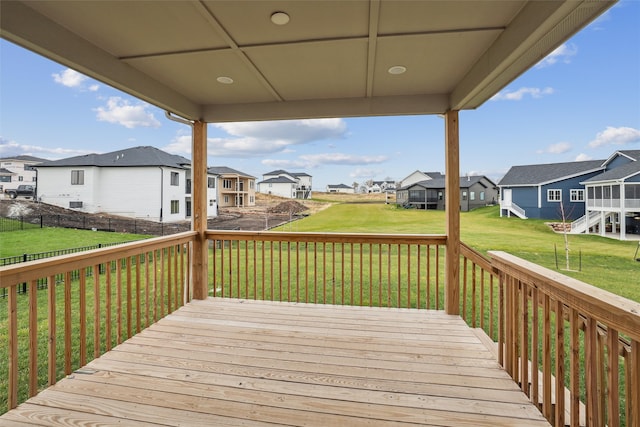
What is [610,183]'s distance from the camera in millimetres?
1653

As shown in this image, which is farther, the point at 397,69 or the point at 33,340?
the point at 397,69

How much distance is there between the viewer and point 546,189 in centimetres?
219

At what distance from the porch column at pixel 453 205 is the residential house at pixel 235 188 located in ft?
8.10

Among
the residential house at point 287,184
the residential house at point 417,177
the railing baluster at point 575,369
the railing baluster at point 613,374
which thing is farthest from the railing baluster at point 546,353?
the residential house at point 287,184

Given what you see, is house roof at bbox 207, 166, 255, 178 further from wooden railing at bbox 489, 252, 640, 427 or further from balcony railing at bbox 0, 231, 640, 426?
wooden railing at bbox 489, 252, 640, 427

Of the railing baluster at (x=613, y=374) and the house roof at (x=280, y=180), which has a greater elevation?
the house roof at (x=280, y=180)

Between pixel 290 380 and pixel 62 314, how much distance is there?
195 cm

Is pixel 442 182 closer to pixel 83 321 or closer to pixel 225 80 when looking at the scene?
pixel 225 80

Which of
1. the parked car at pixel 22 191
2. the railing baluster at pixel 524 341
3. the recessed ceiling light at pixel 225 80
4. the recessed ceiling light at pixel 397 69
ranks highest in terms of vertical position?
the recessed ceiling light at pixel 225 80

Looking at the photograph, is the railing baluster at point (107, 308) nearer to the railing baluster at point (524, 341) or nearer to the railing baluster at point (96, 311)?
the railing baluster at point (96, 311)

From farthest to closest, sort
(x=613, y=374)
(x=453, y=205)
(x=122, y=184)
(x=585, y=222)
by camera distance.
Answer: (x=453, y=205) → (x=122, y=184) → (x=585, y=222) → (x=613, y=374)

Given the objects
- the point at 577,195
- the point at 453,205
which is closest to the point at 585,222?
the point at 577,195

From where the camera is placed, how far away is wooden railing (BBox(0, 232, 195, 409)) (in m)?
1.92

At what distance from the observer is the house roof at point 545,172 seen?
1.87 metres
